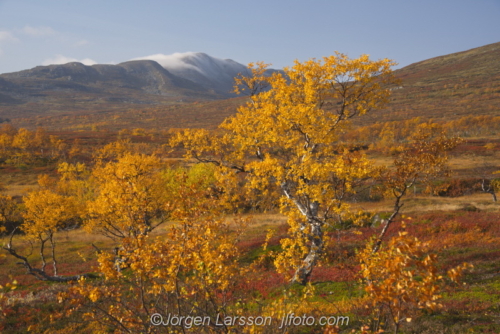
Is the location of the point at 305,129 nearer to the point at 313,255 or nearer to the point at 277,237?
the point at 313,255

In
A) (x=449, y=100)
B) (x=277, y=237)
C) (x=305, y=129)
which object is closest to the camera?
(x=305, y=129)

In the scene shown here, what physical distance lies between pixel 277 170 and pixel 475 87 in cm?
22228

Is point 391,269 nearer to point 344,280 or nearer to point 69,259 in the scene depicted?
point 344,280

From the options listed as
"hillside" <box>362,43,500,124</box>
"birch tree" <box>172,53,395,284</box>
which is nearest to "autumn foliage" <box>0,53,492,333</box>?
"birch tree" <box>172,53,395,284</box>

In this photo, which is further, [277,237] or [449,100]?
[449,100]

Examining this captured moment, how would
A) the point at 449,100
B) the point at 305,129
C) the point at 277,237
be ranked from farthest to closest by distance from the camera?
the point at 449,100 < the point at 277,237 < the point at 305,129

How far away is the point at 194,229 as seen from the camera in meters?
7.45

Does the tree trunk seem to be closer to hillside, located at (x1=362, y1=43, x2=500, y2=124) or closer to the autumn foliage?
the autumn foliage

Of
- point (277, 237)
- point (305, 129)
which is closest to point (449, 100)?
point (277, 237)

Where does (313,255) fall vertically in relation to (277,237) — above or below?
above

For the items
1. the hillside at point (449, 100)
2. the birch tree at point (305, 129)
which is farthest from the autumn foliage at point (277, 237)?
the hillside at point (449, 100)

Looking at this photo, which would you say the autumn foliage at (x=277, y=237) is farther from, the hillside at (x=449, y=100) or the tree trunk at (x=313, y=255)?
the hillside at (x=449, y=100)

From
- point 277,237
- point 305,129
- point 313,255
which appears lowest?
point 277,237

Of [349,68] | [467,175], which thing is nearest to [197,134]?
[349,68]
